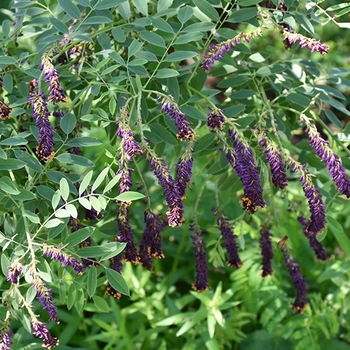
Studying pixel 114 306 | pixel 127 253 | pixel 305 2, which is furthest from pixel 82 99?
pixel 114 306

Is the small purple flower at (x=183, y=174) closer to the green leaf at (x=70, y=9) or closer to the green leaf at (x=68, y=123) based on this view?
the green leaf at (x=68, y=123)

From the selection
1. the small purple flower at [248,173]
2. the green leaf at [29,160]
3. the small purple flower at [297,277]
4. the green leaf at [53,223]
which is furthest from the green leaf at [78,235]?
the small purple flower at [297,277]

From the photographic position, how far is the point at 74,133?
123 centimetres

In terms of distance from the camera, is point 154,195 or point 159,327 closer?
point 159,327

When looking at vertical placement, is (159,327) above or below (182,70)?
below

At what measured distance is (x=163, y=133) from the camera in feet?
3.96

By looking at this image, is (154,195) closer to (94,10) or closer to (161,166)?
(94,10)

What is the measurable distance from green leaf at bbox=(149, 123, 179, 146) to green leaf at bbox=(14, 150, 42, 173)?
22 centimetres

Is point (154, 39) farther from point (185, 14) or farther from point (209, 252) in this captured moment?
point (209, 252)

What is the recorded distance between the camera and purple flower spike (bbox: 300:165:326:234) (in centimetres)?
104

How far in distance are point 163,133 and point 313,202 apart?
1.01 ft

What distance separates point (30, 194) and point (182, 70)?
1.26 ft

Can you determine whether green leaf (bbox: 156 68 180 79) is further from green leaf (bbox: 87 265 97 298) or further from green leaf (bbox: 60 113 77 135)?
green leaf (bbox: 87 265 97 298)

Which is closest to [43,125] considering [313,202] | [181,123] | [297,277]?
[181,123]
